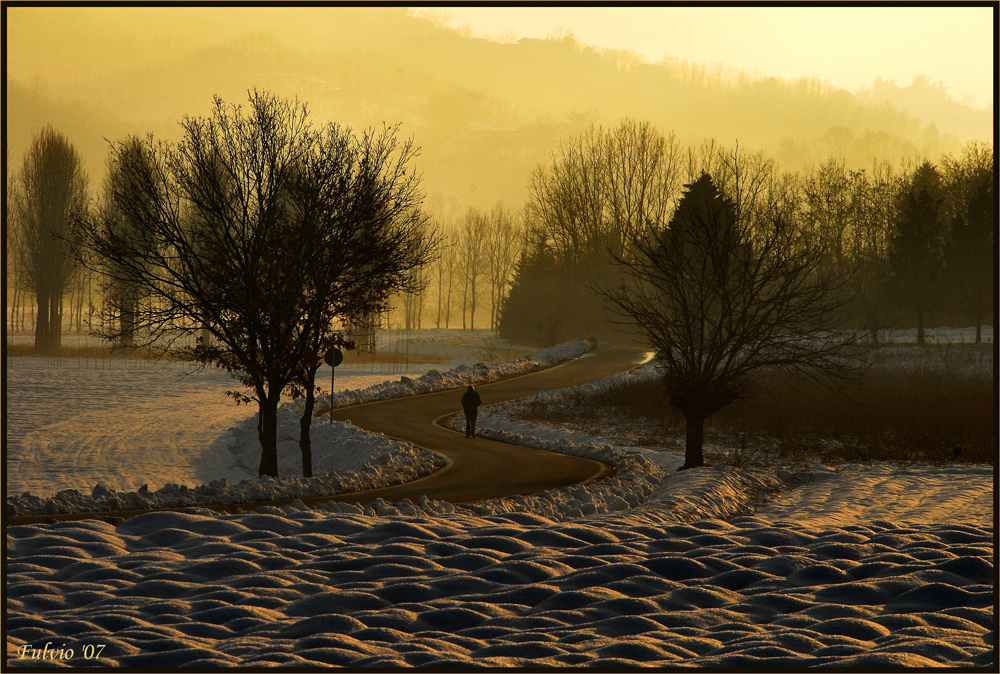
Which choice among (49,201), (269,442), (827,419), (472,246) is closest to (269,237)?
(269,442)

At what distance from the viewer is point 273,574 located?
889 cm

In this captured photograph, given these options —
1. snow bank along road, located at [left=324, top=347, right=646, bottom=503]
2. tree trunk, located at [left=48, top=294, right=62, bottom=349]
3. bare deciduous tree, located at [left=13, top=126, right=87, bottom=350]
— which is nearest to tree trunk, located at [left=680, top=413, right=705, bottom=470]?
snow bank along road, located at [left=324, top=347, right=646, bottom=503]

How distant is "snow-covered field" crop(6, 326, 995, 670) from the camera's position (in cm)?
671

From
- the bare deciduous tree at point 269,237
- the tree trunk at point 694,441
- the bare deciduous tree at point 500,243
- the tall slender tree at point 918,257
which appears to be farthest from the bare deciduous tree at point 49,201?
the bare deciduous tree at point 500,243

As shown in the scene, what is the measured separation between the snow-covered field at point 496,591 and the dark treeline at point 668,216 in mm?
44065

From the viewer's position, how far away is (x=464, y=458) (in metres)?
21.0

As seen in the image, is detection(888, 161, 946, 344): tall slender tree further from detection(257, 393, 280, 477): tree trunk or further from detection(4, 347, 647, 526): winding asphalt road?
detection(257, 393, 280, 477): tree trunk

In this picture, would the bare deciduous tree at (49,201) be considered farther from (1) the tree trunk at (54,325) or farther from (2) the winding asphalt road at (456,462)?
(2) the winding asphalt road at (456,462)

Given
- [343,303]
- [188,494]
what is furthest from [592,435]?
[188,494]

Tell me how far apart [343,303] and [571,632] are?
1273cm

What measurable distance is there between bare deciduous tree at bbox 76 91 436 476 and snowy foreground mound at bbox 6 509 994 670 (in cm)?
645

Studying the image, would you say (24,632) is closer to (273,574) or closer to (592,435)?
(273,574)

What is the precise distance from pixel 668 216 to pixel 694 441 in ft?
158

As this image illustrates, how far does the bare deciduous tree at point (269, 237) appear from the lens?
17469mm
